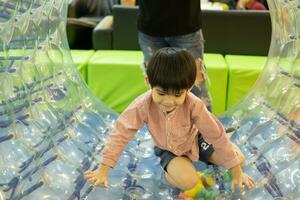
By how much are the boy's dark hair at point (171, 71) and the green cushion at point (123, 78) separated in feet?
3.70

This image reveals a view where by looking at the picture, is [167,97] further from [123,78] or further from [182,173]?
[123,78]

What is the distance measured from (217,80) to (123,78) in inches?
19.6

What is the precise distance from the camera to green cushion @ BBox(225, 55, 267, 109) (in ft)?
7.47

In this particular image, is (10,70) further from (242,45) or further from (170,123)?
(242,45)

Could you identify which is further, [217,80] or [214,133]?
[217,80]

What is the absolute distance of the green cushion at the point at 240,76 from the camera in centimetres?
228

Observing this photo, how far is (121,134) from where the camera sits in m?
1.28

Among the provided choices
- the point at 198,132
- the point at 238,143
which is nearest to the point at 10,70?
the point at 198,132

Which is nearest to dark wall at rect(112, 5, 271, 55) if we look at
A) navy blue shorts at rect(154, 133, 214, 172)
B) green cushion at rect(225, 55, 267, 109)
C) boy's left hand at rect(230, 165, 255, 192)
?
green cushion at rect(225, 55, 267, 109)

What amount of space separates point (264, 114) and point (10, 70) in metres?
0.96

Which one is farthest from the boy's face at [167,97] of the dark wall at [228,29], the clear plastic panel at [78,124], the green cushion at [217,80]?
the dark wall at [228,29]

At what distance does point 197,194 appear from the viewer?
135cm

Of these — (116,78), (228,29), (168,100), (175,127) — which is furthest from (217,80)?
(168,100)

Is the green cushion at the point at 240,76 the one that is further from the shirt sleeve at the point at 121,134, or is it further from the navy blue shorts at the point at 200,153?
the shirt sleeve at the point at 121,134
